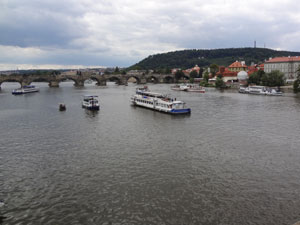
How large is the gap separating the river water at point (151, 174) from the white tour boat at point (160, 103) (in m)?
13.5

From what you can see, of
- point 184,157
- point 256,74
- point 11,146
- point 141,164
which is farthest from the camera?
point 256,74

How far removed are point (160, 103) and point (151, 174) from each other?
42.1 m

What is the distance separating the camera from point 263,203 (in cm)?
2139

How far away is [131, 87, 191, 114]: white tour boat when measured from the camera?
2473 inches

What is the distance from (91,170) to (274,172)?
60.9 ft

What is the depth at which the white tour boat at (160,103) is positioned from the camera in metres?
62.8

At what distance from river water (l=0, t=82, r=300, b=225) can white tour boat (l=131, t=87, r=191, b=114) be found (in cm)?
1351

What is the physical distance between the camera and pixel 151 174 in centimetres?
2698

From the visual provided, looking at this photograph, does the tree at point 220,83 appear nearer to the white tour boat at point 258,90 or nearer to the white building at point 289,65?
the white tour boat at point 258,90

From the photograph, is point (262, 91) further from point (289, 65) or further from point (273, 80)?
point (289, 65)

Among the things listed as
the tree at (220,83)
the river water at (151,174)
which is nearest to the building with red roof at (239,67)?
the tree at (220,83)

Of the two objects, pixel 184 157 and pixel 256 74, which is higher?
pixel 256 74

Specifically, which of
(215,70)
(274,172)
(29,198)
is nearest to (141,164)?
(29,198)

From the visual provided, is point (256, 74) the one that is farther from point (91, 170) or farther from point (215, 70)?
point (91, 170)
